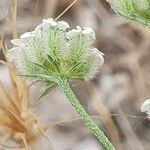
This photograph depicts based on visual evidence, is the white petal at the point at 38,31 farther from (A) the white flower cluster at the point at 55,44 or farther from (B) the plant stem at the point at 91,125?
(B) the plant stem at the point at 91,125

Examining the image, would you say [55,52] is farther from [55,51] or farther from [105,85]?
[105,85]

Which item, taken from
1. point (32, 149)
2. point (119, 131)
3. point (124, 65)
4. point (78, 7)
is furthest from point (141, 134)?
point (32, 149)

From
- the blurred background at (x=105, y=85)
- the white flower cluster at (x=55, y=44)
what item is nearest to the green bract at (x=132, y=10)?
the white flower cluster at (x=55, y=44)

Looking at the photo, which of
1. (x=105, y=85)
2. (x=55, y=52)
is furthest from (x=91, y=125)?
(x=105, y=85)

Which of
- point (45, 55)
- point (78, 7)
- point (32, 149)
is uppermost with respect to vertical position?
point (78, 7)

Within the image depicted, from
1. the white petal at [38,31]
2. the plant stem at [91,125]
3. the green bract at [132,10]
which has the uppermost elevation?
the white petal at [38,31]

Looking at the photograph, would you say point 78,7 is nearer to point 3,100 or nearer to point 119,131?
point 119,131
